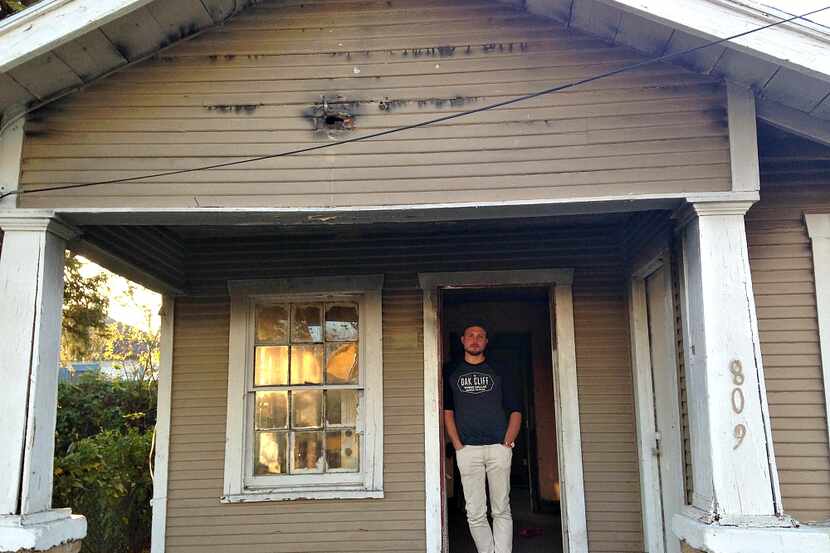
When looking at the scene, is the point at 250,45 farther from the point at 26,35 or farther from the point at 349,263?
the point at 349,263

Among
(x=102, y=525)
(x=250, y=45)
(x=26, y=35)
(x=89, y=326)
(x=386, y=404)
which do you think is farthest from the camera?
(x=89, y=326)

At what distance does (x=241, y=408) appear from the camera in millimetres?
5523

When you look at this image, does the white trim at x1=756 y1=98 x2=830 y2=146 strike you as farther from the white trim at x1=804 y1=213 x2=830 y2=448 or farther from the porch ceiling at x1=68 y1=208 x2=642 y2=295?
the porch ceiling at x1=68 y1=208 x2=642 y2=295

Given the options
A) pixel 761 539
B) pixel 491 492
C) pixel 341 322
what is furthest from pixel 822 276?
pixel 341 322

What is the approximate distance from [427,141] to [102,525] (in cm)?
518

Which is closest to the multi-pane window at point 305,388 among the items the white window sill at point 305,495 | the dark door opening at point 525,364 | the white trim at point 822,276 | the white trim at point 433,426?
the white window sill at point 305,495

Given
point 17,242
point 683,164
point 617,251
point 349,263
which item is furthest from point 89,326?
point 683,164

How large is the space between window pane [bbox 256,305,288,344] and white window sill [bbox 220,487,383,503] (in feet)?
4.08

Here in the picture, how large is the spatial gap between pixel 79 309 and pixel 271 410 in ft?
10.4

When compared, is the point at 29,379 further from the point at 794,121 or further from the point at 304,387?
the point at 794,121

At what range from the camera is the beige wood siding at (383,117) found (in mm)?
3785

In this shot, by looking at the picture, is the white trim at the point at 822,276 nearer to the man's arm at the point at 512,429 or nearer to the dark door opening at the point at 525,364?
the man's arm at the point at 512,429

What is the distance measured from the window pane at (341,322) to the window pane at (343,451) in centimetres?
77

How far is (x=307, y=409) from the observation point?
562 centimetres
